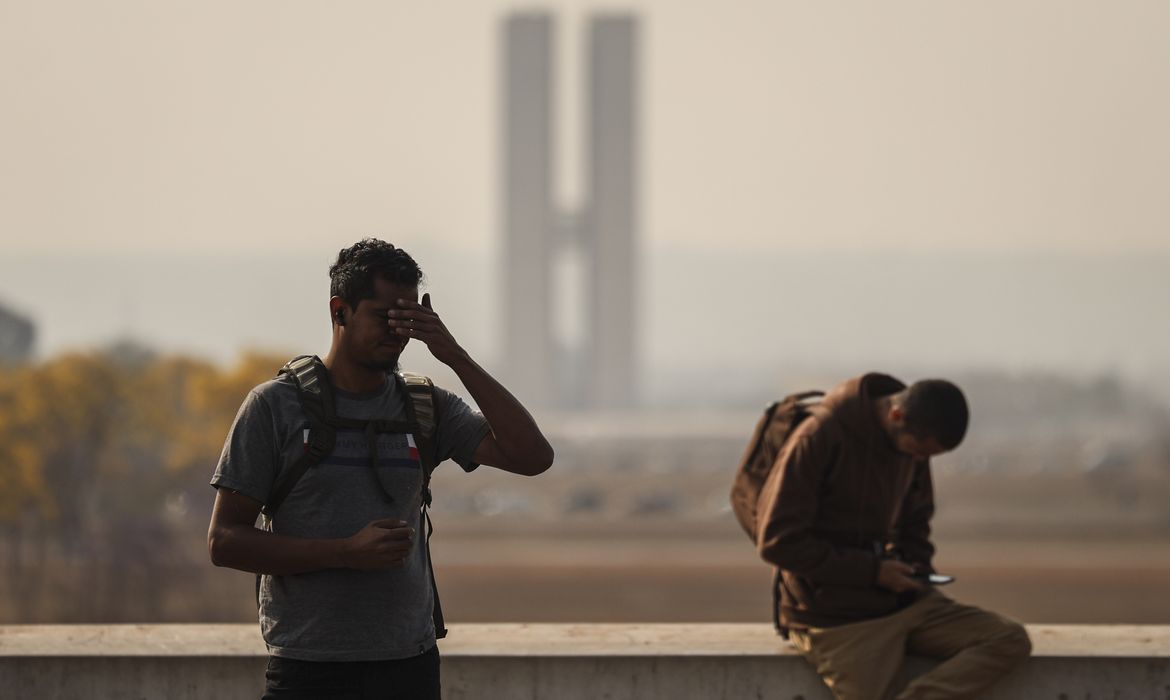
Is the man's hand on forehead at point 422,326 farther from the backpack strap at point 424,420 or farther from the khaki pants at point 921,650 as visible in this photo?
the khaki pants at point 921,650

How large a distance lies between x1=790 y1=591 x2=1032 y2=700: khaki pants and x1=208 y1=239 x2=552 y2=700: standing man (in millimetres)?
1275

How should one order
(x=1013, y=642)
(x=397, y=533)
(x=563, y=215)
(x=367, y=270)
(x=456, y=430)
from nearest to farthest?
(x=397, y=533)
(x=367, y=270)
(x=456, y=430)
(x=1013, y=642)
(x=563, y=215)

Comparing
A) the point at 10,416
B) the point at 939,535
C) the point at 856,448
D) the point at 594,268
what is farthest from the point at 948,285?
the point at 856,448

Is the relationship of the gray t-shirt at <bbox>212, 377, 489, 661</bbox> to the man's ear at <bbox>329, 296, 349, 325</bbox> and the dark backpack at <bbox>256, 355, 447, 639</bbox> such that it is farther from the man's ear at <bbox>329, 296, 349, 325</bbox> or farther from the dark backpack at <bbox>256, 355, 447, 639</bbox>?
the man's ear at <bbox>329, 296, 349, 325</bbox>

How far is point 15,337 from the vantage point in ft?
174

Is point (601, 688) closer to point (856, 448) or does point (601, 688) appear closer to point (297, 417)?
point (856, 448)

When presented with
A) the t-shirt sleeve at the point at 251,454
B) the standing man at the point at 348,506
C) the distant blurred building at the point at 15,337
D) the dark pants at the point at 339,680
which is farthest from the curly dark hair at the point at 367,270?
the distant blurred building at the point at 15,337

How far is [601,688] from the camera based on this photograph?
12.6 feet

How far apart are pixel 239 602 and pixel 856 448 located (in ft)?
74.3

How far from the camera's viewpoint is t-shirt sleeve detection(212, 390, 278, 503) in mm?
2684

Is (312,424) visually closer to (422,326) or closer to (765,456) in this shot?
(422,326)

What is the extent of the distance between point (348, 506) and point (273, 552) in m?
0.15

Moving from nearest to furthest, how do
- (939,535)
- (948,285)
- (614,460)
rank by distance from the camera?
1. (939,535)
2. (614,460)
3. (948,285)

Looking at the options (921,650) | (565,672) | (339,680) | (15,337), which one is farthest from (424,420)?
(15,337)
